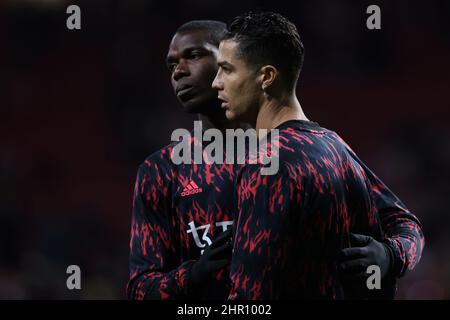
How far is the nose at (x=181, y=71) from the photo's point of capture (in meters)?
2.84

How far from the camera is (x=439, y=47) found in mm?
8867

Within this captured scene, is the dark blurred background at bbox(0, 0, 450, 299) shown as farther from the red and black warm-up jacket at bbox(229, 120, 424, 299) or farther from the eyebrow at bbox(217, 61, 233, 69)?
the red and black warm-up jacket at bbox(229, 120, 424, 299)

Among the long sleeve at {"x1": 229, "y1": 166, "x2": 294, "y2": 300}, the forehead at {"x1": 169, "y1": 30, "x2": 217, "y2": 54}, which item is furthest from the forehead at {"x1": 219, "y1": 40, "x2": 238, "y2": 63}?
the forehead at {"x1": 169, "y1": 30, "x2": 217, "y2": 54}

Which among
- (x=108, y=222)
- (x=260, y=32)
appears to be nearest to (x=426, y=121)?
(x=108, y=222)

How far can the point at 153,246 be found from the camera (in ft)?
8.70

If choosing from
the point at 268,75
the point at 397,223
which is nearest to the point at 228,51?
the point at 268,75

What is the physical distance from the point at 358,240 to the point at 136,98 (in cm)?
642

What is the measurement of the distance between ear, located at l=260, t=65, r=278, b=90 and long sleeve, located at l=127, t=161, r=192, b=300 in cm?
69

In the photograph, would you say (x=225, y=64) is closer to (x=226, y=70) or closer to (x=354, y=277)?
(x=226, y=70)

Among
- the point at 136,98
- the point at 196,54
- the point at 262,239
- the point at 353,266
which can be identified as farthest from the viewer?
the point at 136,98

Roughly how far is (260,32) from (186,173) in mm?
754

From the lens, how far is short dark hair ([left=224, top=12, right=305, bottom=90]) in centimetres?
227

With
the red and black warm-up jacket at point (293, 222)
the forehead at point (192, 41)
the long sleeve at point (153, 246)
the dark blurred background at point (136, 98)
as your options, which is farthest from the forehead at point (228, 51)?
the dark blurred background at point (136, 98)

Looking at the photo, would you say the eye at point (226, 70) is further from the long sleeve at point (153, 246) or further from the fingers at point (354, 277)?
the fingers at point (354, 277)
